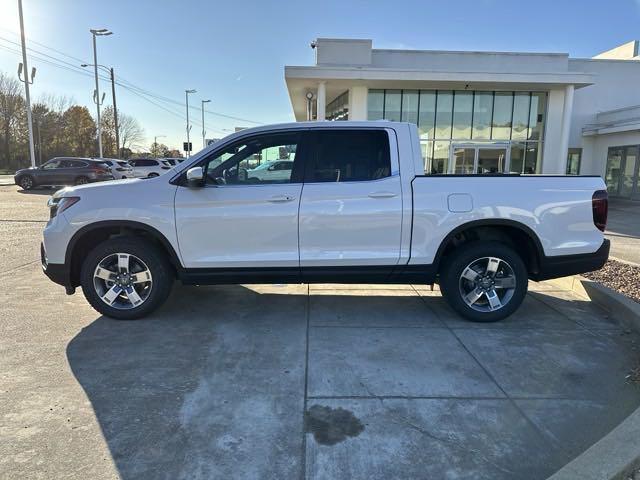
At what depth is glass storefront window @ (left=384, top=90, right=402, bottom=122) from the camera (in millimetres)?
21219

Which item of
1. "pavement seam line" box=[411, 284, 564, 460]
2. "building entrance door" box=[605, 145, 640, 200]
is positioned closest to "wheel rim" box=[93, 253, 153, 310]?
"pavement seam line" box=[411, 284, 564, 460]

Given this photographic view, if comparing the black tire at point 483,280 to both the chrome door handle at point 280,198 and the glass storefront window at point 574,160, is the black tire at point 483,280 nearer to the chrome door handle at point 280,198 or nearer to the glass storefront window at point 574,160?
the chrome door handle at point 280,198

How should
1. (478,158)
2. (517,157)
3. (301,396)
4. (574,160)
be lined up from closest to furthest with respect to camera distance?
(301,396), (478,158), (517,157), (574,160)

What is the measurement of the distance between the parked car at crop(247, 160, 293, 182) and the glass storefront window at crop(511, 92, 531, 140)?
19895mm

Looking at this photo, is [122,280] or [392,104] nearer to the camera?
[122,280]

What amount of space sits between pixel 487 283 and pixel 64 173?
77.8 feet

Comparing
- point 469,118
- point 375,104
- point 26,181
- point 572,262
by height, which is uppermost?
point 375,104

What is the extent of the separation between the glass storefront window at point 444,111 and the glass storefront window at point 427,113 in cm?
19

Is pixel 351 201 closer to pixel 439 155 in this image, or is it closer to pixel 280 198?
pixel 280 198

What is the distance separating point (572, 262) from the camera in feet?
16.0

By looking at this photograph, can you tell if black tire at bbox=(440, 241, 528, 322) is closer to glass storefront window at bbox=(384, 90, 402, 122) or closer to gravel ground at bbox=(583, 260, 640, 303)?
gravel ground at bbox=(583, 260, 640, 303)

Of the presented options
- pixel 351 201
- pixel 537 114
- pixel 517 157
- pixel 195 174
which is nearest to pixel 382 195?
pixel 351 201

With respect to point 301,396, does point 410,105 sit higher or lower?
higher

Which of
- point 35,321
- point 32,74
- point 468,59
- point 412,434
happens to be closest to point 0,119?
point 32,74
